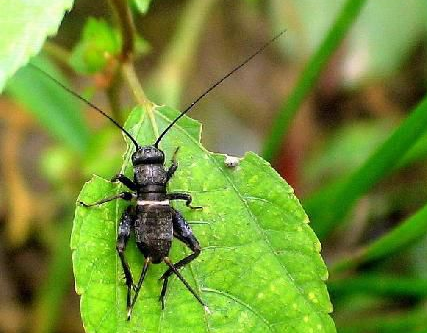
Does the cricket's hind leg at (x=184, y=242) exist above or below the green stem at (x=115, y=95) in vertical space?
below

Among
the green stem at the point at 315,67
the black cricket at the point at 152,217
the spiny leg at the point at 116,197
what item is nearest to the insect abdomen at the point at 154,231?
the black cricket at the point at 152,217

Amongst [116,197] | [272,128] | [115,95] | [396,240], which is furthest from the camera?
[272,128]

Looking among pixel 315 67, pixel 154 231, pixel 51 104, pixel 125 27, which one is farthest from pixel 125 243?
pixel 51 104

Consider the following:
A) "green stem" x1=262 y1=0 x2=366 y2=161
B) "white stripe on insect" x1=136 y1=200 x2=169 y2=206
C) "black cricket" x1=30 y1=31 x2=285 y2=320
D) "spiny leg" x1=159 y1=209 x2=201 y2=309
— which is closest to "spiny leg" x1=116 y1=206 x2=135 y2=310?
"black cricket" x1=30 y1=31 x2=285 y2=320

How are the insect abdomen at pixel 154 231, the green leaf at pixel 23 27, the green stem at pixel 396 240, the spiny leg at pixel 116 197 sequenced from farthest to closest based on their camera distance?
the green stem at pixel 396 240 < the insect abdomen at pixel 154 231 < the spiny leg at pixel 116 197 < the green leaf at pixel 23 27

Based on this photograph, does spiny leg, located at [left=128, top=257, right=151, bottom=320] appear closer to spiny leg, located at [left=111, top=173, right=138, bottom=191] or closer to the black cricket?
the black cricket

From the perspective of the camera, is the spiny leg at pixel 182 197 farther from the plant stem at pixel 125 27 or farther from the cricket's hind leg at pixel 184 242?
the plant stem at pixel 125 27

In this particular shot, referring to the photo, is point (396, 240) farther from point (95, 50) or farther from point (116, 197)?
point (95, 50)
